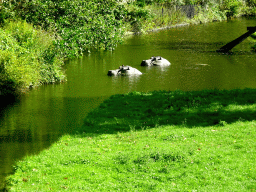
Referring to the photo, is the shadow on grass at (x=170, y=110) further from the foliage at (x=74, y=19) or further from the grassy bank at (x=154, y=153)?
the foliage at (x=74, y=19)

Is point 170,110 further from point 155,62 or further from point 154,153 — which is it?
point 155,62

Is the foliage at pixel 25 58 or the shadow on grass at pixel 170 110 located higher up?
the foliage at pixel 25 58

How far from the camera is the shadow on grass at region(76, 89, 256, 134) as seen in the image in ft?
36.1

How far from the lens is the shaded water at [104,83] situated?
10834 mm

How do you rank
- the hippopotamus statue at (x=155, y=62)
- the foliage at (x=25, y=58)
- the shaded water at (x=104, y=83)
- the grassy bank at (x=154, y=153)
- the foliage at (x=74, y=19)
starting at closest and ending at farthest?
1. the grassy bank at (x=154, y=153)
2. the shaded water at (x=104, y=83)
3. the foliage at (x=25, y=58)
4. the foliage at (x=74, y=19)
5. the hippopotamus statue at (x=155, y=62)

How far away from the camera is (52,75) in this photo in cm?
1814

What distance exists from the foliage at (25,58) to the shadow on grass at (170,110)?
3.98m

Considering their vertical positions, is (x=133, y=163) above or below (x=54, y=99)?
below

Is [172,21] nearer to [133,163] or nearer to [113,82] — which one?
[113,82]

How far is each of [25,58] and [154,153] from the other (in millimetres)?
9251

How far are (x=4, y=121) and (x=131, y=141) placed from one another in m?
5.26

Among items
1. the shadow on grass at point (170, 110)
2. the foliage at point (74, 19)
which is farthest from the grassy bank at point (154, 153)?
the foliage at point (74, 19)

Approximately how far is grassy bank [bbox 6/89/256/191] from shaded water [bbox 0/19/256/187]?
0.87m

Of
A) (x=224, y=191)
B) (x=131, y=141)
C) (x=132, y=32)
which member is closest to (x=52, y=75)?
(x=131, y=141)
